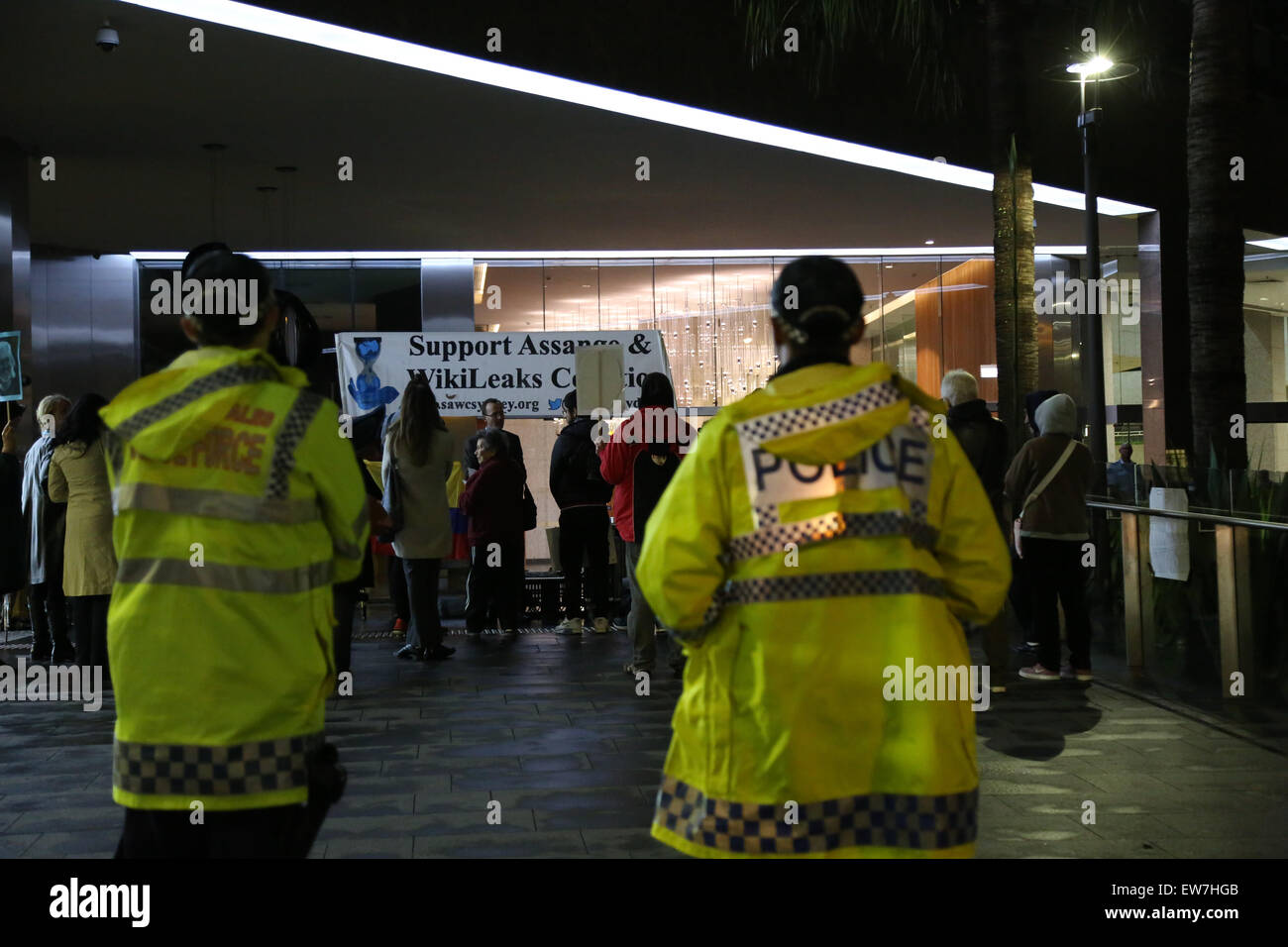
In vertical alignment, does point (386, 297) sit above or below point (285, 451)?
above

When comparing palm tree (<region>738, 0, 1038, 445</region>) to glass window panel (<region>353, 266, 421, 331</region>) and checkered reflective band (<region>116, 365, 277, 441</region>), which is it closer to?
checkered reflective band (<region>116, 365, 277, 441</region>)

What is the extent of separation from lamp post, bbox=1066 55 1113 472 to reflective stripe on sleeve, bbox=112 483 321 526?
11.1m

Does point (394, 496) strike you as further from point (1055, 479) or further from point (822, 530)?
point (822, 530)

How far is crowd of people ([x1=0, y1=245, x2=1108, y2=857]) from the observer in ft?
9.23

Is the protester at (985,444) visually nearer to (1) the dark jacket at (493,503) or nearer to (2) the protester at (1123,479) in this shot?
(2) the protester at (1123,479)

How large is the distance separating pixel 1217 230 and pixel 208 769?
828 centimetres

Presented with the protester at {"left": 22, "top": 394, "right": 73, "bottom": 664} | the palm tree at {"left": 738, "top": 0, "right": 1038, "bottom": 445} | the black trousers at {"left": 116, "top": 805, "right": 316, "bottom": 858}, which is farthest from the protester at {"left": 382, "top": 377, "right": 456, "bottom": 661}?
the black trousers at {"left": 116, "top": 805, "right": 316, "bottom": 858}

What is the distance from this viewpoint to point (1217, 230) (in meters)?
9.43

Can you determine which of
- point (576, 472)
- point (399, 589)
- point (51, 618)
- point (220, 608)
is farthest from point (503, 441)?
point (220, 608)

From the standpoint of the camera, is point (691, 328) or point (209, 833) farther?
point (691, 328)

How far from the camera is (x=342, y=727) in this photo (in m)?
7.85
